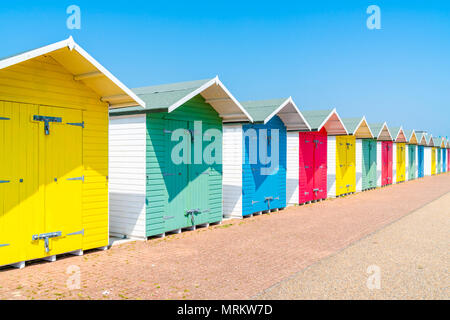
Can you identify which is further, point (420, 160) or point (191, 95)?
point (420, 160)

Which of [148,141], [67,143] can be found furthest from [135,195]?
[67,143]

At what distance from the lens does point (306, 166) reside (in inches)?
603

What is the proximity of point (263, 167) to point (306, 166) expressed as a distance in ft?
10.3

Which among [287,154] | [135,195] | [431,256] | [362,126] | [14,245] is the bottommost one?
[431,256]

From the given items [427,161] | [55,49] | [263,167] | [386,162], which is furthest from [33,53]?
[427,161]

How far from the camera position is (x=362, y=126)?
1972 centimetres

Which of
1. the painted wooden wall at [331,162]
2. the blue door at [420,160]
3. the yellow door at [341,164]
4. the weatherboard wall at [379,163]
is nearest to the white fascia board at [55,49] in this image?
the painted wooden wall at [331,162]

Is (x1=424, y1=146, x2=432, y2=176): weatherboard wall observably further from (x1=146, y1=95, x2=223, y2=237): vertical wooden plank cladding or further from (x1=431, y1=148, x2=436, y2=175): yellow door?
(x1=146, y1=95, x2=223, y2=237): vertical wooden plank cladding

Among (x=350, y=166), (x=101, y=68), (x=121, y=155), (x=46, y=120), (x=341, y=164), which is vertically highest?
(x=101, y=68)

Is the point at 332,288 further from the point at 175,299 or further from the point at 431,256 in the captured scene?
the point at 431,256

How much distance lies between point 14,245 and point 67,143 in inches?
73.7

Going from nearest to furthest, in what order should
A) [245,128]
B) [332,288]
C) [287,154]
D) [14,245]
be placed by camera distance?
[332,288]
[14,245]
[245,128]
[287,154]

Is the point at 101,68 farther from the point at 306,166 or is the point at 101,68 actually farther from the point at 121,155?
the point at 306,166
